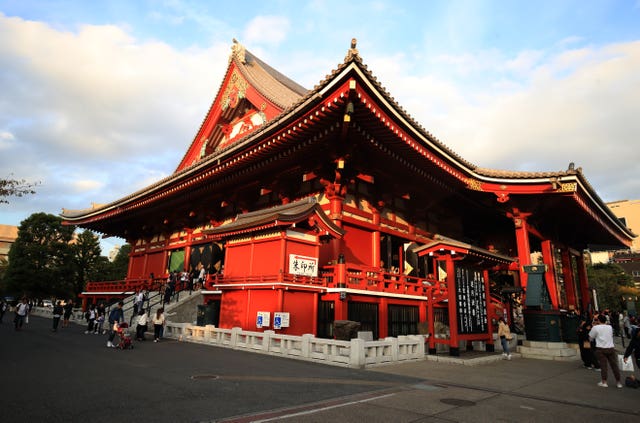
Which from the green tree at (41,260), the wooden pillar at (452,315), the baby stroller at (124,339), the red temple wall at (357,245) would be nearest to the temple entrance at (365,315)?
the red temple wall at (357,245)

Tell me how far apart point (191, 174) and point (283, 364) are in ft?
38.6

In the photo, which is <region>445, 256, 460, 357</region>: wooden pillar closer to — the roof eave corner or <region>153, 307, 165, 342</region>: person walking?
the roof eave corner

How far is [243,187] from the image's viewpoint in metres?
18.4

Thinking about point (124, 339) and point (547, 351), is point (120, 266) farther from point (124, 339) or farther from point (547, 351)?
point (547, 351)

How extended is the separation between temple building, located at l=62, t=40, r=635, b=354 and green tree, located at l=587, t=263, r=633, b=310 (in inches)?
1149

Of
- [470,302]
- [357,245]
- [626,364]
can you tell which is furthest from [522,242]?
[626,364]

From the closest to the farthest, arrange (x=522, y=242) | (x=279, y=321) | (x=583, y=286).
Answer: (x=279, y=321)
(x=522, y=242)
(x=583, y=286)

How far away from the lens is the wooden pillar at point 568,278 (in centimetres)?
2359

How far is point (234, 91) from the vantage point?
23.7 metres

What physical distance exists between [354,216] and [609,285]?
1874 inches

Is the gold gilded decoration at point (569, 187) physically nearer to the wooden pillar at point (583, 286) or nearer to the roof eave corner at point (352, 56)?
the roof eave corner at point (352, 56)

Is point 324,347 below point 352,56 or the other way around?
below

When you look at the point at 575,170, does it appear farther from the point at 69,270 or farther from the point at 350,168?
the point at 69,270

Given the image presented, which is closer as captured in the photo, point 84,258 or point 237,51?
point 237,51
